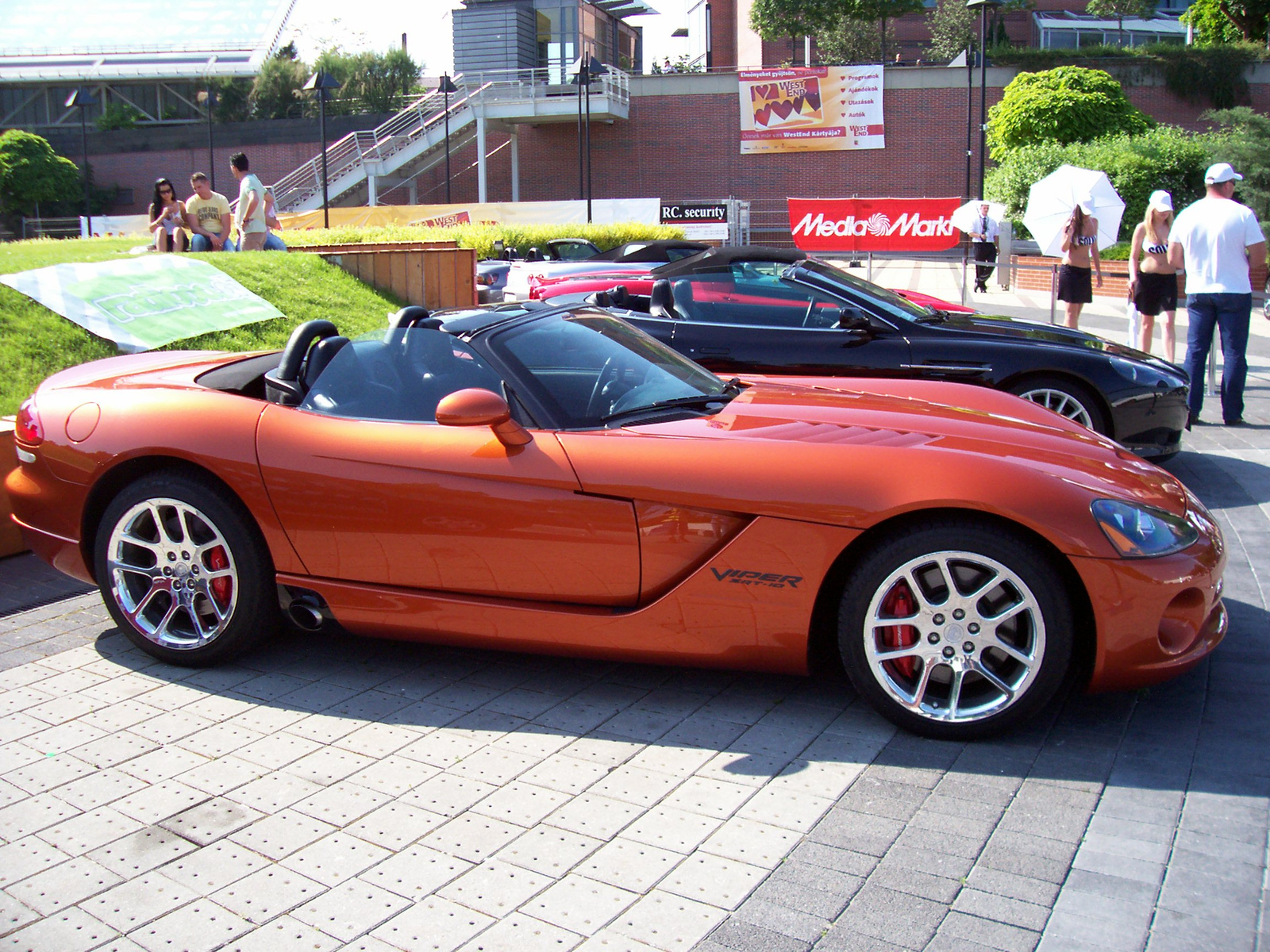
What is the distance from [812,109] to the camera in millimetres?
41531

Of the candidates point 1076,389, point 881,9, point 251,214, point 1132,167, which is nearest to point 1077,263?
point 1076,389

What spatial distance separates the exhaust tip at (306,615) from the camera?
3.86 metres

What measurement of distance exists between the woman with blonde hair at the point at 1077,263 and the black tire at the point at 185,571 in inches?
351

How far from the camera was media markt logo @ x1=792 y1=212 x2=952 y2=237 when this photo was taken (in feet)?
57.9

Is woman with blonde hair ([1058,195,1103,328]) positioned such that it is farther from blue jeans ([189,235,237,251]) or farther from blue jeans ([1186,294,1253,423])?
blue jeans ([189,235,237,251])

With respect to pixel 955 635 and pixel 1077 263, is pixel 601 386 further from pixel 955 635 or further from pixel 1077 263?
pixel 1077 263

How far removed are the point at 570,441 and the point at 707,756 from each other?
1.09m

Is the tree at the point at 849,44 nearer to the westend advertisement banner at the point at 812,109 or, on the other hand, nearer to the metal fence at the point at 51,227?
the westend advertisement banner at the point at 812,109

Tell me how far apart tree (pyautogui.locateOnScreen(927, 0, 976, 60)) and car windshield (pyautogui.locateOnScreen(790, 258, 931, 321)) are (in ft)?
164

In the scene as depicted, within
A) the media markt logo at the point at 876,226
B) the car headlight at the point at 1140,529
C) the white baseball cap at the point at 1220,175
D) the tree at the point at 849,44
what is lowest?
the car headlight at the point at 1140,529

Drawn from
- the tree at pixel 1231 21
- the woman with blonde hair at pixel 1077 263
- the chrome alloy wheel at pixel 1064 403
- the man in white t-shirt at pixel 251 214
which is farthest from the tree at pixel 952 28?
the chrome alloy wheel at pixel 1064 403

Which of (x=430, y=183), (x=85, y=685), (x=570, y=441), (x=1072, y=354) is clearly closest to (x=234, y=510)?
(x=85, y=685)

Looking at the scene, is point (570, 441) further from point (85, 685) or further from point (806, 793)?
point (85, 685)

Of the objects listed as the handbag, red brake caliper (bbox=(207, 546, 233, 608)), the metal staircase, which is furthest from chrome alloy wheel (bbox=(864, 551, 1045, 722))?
the metal staircase
